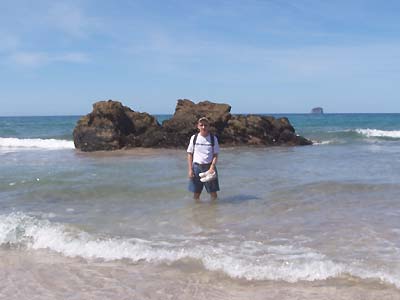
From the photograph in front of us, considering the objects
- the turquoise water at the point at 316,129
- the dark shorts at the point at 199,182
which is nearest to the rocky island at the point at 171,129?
the turquoise water at the point at 316,129

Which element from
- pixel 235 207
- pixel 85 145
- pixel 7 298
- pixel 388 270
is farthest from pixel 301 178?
pixel 85 145

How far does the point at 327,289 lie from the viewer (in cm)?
490

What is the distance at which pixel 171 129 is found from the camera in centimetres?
2634

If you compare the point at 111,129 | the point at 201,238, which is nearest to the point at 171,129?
the point at 111,129

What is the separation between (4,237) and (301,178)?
771 cm

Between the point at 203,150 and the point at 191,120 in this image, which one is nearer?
the point at 203,150

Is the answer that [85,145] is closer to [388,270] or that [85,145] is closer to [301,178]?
[301,178]

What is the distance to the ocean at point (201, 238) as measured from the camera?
16.6ft

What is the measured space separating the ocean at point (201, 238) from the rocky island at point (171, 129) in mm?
12246

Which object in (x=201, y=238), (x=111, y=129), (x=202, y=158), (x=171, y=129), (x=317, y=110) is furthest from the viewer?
(x=317, y=110)

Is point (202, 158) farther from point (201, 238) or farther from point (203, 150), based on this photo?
point (201, 238)

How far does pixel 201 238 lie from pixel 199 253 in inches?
34.8

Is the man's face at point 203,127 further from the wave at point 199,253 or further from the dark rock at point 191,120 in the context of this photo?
the dark rock at point 191,120

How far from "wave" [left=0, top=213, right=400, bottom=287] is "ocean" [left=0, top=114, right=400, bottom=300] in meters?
0.01
